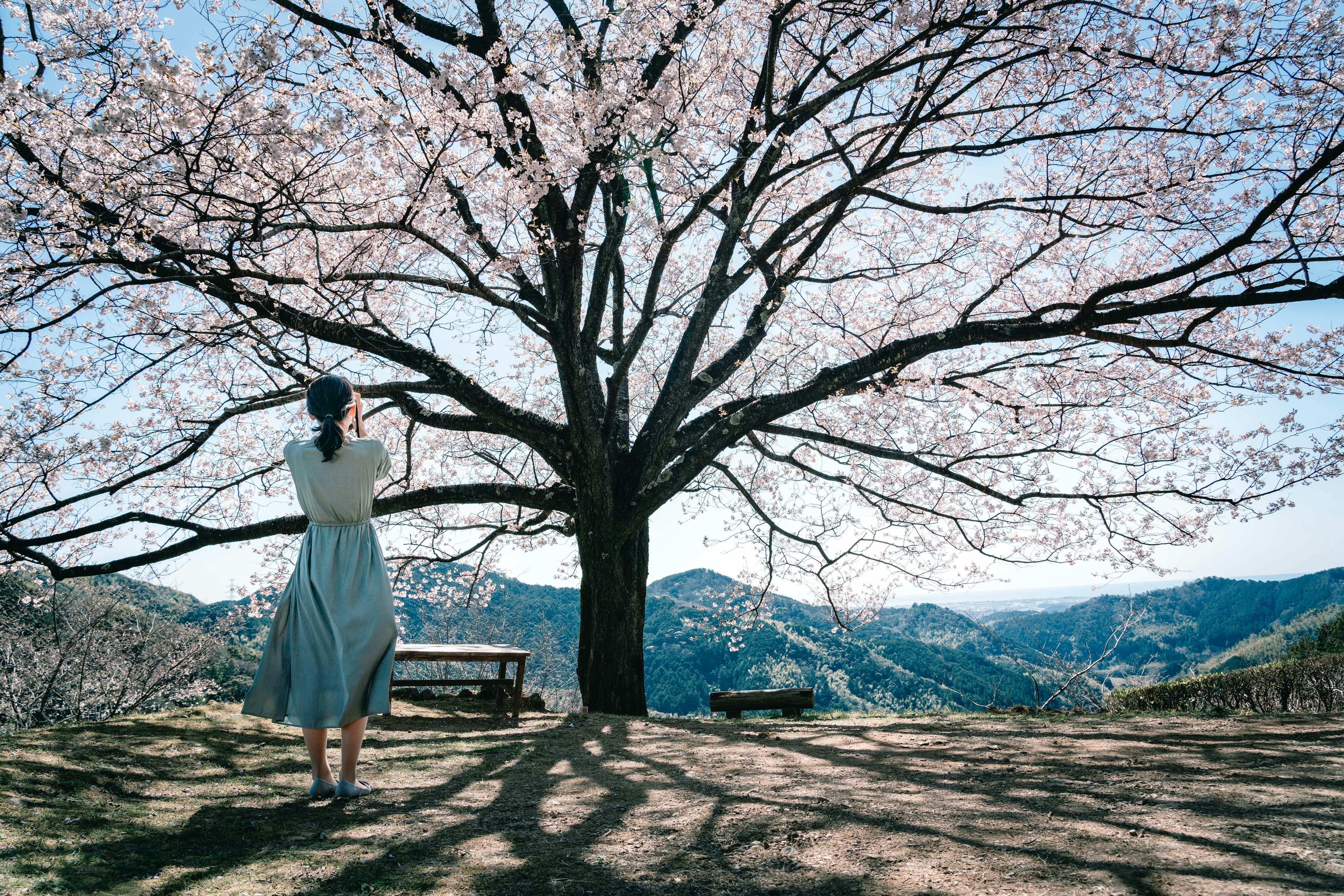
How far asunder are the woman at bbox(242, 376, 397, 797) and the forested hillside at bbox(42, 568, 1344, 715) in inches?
633

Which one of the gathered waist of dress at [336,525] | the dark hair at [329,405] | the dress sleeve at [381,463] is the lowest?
the gathered waist of dress at [336,525]

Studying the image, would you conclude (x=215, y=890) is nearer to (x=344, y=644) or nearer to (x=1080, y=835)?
(x=344, y=644)

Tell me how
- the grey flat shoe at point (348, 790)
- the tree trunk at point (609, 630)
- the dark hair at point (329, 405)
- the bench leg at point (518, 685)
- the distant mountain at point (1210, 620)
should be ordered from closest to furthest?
the dark hair at point (329, 405)
the grey flat shoe at point (348, 790)
the bench leg at point (518, 685)
the tree trunk at point (609, 630)
the distant mountain at point (1210, 620)

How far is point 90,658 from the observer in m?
11.7

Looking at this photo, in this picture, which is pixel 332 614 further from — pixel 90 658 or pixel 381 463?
pixel 90 658

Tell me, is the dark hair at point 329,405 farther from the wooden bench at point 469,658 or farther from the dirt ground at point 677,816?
the wooden bench at point 469,658

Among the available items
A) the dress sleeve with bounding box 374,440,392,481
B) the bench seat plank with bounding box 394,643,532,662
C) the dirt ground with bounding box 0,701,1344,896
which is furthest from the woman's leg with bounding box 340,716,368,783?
the bench seat plank with bounding box 394,643,532,662

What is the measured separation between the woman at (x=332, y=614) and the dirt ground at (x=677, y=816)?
0.36 meters

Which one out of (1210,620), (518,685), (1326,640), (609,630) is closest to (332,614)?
(518,685)

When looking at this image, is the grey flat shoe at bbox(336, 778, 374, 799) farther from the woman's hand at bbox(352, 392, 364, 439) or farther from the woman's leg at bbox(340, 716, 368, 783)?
the woman's hand at bbox(352, 392, 364, 439)

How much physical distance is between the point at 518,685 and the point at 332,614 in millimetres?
3243

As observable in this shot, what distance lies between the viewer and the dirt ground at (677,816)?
194 centimetres

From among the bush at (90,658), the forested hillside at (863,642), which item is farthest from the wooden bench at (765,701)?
the forested hillside at (863,642)

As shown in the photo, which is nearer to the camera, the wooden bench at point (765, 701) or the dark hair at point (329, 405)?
the dark hair at point (329, 405)
